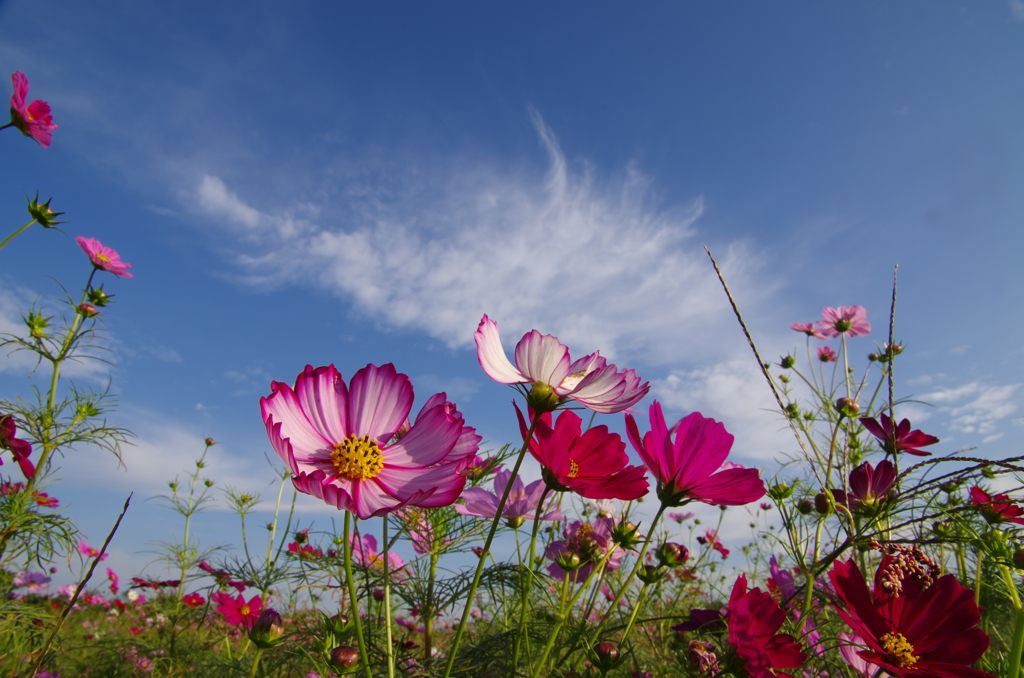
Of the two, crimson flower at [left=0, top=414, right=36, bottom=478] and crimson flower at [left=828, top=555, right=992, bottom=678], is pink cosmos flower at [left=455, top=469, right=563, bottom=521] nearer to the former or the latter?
crimson flower at [left=828, top=555, right=992, bottom=678]

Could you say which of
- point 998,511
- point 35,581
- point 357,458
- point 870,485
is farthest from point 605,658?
point 35,581

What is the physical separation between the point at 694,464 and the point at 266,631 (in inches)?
26.6

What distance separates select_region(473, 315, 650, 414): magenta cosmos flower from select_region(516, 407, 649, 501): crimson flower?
0.15 ft

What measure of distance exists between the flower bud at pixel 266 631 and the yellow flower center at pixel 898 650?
84cm

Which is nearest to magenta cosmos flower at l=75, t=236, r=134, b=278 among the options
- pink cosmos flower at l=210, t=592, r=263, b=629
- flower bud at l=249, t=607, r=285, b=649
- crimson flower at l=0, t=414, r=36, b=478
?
crimson flower at l=0, t=414, r=36, b=478

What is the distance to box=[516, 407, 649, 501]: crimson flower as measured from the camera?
63cm

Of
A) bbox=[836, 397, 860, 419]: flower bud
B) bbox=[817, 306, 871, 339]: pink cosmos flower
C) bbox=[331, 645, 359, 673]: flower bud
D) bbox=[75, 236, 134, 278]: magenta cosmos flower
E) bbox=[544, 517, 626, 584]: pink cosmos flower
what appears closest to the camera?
bbox=[331, 645, 359, 673]: flower bud

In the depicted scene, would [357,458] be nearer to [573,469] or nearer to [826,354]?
[573,469]

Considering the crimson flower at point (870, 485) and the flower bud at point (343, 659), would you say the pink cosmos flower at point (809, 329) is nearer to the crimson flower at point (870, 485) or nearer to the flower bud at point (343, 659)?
the crimson flower at point (870, 485)

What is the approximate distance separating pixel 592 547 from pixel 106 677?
178cm

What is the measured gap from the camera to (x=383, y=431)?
2.04 feet

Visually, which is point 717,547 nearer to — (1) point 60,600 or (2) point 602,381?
(2) point 602,381

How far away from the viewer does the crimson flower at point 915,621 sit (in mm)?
664

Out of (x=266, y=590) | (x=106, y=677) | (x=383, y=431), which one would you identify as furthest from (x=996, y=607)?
(x=106, y=677)
